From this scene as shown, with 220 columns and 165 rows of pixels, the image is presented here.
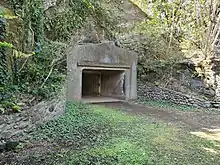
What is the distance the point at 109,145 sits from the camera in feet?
16.4

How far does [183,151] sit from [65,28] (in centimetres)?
740

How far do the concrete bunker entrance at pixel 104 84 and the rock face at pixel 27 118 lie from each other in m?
5.57

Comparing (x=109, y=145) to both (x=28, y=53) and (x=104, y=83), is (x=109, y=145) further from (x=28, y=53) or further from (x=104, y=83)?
(x=104, y=83)

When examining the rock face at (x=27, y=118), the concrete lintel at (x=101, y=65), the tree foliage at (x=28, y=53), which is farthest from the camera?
the concrete lintel at (x=101, y=65)

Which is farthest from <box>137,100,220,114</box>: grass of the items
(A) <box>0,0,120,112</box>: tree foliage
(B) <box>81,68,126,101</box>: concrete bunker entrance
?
(A) <box>0,0,120,112</box>: tree foliage

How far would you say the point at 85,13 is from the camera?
1117 cm

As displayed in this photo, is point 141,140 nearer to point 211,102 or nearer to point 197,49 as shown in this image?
point 211,102

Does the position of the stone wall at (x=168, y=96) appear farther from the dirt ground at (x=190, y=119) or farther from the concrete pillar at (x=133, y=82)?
the dirt ground at (x=190, y=119)

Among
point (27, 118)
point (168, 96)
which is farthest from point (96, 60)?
point (27, 118)

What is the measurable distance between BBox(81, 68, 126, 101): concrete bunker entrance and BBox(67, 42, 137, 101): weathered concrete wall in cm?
50

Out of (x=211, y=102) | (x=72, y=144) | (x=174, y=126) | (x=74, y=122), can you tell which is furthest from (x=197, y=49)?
(x=72, y=144)

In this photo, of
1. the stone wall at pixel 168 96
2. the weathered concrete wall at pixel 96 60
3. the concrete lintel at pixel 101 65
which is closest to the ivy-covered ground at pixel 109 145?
the weathered concrete wall at pixel 96 60

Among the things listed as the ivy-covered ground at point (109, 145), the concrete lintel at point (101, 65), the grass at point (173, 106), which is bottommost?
the grass at point (173, 106)

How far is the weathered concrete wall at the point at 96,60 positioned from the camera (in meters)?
10.4
